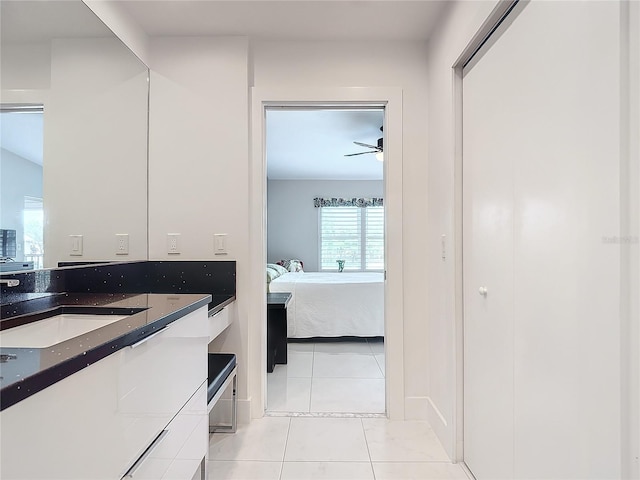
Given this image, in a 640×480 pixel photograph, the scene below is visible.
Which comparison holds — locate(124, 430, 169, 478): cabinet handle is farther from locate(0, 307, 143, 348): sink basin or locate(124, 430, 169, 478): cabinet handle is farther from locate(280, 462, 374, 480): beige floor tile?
locate(280, 462, 374, 480): beige floor tile

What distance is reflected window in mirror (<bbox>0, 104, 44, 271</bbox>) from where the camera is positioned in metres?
1.22

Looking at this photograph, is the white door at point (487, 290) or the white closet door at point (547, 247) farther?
the white door at point (487, 290)

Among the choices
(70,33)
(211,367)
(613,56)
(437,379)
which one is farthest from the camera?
(437,379)

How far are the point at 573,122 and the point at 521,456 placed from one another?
113 centimetres

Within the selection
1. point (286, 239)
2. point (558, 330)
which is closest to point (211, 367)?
point (558, 330)

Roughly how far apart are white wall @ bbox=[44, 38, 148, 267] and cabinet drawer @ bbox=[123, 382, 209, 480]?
2.81 feet

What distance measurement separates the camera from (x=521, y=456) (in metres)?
1.26

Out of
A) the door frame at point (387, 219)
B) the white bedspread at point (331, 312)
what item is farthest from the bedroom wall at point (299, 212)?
the door frame at point (387, 219)

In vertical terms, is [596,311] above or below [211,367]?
above

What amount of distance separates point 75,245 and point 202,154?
0.88 m

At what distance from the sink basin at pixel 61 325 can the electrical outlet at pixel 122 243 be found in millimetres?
719

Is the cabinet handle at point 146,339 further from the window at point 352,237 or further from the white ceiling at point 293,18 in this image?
the window at point 352,237

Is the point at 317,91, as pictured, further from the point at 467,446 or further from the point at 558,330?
the point at 467,446

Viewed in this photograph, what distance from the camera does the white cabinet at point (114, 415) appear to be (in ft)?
2.03
